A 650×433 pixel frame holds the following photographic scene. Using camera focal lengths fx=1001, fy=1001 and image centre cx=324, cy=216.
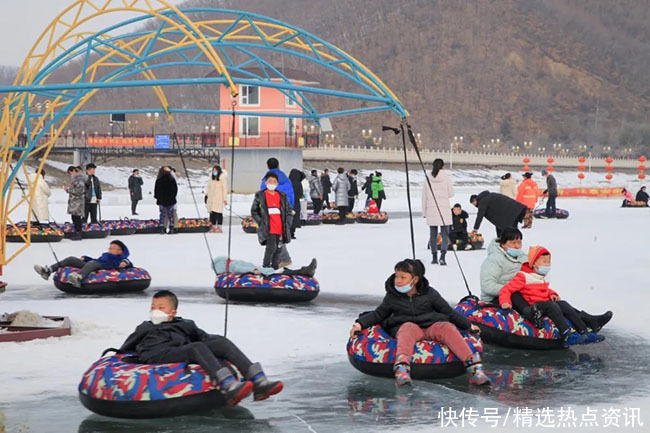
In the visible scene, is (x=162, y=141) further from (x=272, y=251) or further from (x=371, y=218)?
(x=272, y=251)

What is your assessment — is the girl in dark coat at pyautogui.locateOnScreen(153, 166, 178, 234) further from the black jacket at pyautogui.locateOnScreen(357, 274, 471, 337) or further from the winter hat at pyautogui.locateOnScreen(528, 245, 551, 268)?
the black jacket at pyautogui.locateOnScreen(357, 274, 471, 337)

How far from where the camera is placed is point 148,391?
7.14m

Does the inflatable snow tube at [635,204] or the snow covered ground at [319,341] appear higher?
the inflatable snow tube at [635,204]

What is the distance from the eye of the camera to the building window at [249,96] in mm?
64375

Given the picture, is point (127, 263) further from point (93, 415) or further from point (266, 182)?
point (93, 415)

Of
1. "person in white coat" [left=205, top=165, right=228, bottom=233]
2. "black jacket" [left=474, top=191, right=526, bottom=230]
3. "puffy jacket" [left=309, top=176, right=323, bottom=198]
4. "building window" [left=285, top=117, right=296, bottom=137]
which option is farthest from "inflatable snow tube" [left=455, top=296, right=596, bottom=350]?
"building window" [left=285, top=117, right=296, bottom=137]

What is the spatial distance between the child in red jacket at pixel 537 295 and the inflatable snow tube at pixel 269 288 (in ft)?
11.9

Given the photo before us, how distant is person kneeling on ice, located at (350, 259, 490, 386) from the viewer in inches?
327

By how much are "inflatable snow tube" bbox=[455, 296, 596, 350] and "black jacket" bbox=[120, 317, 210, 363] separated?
11.1ft

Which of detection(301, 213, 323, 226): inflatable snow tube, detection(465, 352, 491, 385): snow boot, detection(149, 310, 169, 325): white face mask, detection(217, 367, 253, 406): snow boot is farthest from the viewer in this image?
detection(301, 213, 323, 226): inflatable snow tube

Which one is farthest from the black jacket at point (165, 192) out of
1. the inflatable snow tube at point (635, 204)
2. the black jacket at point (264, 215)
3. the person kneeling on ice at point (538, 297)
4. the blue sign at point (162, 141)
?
the blue sign at point (162, 141)

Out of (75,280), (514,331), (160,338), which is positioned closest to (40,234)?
(75,280)

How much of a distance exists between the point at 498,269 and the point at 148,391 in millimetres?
4292

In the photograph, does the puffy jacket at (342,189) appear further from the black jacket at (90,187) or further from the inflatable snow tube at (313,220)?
the black jacket at (90,187)
